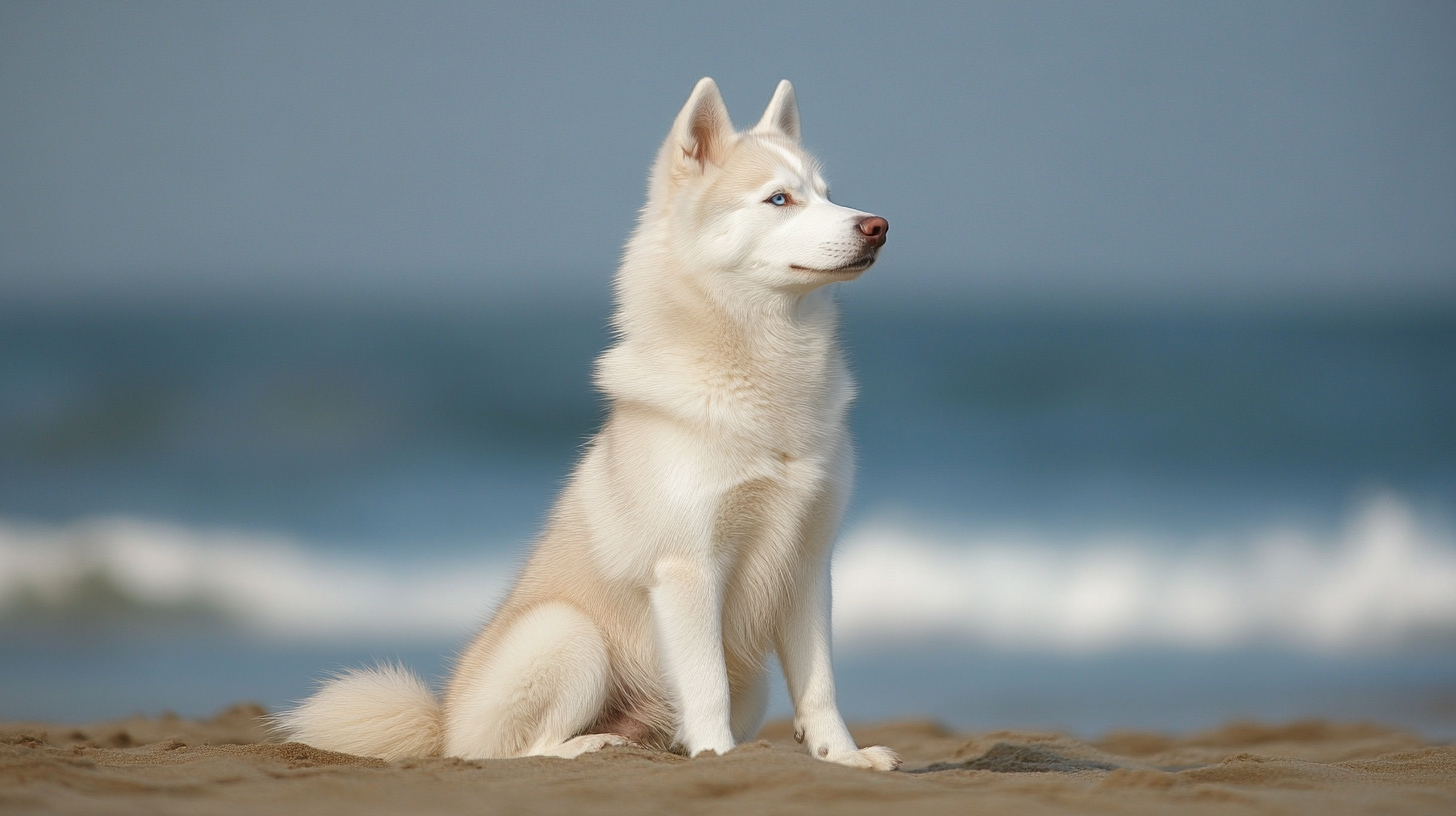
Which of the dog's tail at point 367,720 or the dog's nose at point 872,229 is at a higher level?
the dog's nose at point 872,229

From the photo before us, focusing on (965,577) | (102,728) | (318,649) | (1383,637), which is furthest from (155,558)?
(1383,637)

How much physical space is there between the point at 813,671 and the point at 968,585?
5752mm

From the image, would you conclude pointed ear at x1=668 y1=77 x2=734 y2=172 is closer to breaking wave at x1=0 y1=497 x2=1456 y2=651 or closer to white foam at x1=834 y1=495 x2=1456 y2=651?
white foam at x1=834 y1=495 x2=1456 y2=651

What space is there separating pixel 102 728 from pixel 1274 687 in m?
6.53

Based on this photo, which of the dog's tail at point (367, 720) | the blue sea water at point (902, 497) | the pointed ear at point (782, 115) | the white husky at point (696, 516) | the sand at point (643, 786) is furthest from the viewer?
the blue sea water at point (902, 497)

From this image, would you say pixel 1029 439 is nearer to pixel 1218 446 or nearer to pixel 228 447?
pixel 1218 446

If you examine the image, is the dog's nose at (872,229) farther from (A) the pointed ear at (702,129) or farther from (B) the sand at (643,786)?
(B) the sand at (643,786)

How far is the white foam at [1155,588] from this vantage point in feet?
26.1

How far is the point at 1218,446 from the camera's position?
1107cm

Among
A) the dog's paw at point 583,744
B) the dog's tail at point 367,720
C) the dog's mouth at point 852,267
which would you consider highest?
the dog's mouth at point 852,267

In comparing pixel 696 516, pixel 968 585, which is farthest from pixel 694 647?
pixel 968 585

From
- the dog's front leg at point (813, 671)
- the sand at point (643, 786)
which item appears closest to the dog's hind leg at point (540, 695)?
the sand at point (643, 786)

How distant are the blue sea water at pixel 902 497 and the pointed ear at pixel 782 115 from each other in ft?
12.3

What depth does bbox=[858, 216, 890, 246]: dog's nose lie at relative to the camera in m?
2.98
